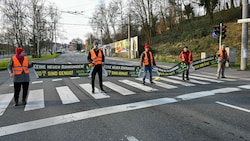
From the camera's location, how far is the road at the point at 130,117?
3.97 m

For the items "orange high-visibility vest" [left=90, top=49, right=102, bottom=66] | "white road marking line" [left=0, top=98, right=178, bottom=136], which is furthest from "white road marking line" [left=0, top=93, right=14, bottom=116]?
"orange high-visibility vest" [left=90, top=49, right=102, bottom=66]

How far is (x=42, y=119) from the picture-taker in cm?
498

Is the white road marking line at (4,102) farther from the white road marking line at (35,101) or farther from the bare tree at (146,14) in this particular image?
the bare tree at (146,14)

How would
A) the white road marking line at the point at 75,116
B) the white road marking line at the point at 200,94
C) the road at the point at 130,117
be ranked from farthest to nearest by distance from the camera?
the white road marking line at the point at 200,94 → the white road marking line at the point at 75,116 → the road at the point at 130,117

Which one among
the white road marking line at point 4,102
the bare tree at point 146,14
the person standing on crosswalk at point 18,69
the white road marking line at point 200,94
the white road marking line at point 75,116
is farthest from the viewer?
the bare tree at point 146,14

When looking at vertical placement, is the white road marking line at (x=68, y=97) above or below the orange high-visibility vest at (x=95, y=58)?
below

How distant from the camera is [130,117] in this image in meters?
4.95

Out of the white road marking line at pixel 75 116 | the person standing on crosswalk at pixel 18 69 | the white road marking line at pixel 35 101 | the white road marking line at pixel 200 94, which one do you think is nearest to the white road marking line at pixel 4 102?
the person standing on crosswalk at pixel 18 69

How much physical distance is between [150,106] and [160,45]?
35.2m

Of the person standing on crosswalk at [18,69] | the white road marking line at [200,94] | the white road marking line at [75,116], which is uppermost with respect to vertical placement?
the person standing on crosswalk at [18,69]

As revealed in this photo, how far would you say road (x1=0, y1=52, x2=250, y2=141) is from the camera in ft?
13.0

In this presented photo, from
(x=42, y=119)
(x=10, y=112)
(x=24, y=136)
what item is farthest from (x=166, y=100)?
(x=10, y=112)

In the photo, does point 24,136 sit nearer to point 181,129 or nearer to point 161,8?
point 181,129

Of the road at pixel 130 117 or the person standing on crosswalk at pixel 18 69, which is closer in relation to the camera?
the road at pixel 130 117
